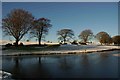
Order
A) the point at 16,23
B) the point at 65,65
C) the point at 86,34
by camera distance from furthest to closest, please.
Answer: the point at 86,34 → the point at 16,23 → the point at 65,65

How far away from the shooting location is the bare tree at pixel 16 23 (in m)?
39.4

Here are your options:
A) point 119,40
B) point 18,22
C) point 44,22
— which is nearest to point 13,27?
point 18,22

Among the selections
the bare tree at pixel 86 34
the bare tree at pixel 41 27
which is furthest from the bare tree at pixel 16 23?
the bare tree at pixel 86 34

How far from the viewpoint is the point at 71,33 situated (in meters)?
73.1

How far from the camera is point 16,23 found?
129 ft

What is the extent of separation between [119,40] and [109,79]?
77057 mm

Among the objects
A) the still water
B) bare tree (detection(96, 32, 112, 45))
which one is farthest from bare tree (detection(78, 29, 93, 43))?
the still water

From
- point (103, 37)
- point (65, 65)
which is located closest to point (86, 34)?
point (103, 37)

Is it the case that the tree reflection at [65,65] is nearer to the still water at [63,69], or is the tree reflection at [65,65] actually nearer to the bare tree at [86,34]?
the still water at [63,69]

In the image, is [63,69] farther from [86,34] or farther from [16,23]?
[86,34]

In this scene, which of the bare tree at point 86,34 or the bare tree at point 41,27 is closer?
the bare tree at point 41,27

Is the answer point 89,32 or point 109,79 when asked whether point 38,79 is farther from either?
point 89,32

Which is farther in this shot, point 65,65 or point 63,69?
point 65,65

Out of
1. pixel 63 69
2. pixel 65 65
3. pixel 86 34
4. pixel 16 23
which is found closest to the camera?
pixel 63 69
